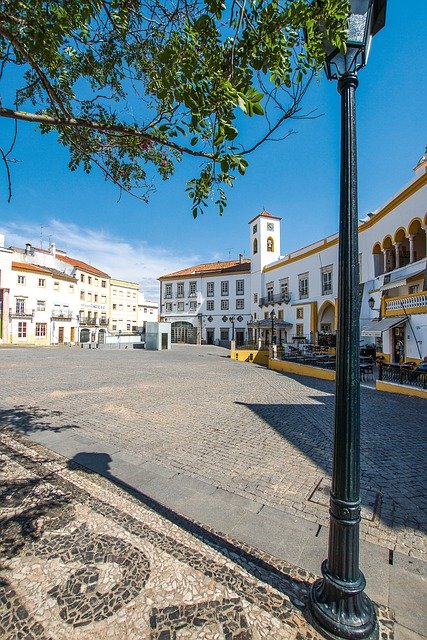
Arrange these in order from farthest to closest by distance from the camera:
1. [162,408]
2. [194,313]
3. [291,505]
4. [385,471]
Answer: [194,313] < [162,408] < [385,471] < [291,505]

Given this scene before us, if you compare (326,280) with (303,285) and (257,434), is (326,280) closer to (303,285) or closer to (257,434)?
(303,285)

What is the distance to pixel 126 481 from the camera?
147 inches

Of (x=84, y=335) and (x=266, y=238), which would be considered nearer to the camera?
(x=266, y=238)

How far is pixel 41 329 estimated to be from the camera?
3644 centimetres

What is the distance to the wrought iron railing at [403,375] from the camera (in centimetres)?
938

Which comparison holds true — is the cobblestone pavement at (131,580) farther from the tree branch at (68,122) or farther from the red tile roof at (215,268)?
the red tile roof at (215,268)

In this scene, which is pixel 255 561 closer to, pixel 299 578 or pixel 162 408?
pixel 299 578

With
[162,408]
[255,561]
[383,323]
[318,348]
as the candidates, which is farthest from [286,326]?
[255,561]

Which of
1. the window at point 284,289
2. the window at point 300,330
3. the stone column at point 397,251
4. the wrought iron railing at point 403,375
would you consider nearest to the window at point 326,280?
the window at point 300,330

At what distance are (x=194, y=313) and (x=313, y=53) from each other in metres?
42.7

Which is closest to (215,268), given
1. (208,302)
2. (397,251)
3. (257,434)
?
(208,302)

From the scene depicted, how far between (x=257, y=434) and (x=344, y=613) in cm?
386

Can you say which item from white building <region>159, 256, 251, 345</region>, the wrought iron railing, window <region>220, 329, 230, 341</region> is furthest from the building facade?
the wrought iron railing

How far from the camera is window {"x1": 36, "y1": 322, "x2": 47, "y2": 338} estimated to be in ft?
118
